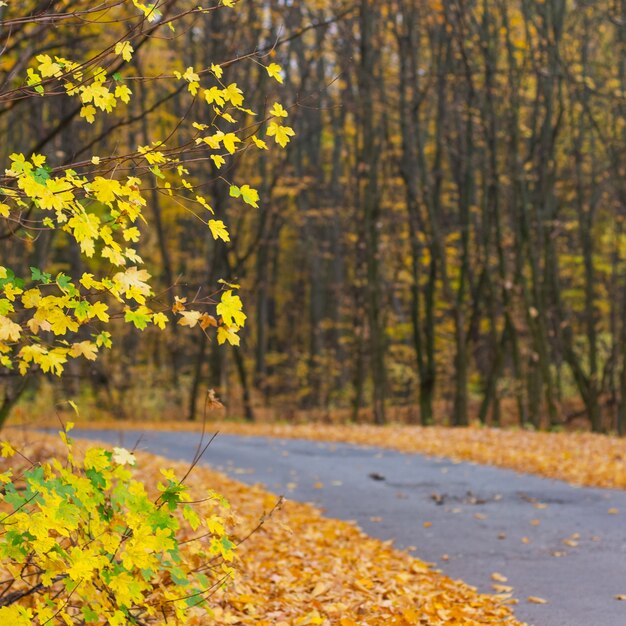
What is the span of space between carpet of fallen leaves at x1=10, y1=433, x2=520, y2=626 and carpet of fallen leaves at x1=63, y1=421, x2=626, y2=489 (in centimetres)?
411

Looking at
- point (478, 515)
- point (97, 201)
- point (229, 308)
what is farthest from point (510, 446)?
point (97, 201)

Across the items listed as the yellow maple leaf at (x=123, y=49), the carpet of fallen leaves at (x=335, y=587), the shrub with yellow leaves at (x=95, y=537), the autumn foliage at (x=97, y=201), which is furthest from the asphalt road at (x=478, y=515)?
the yellow maple leaf at (x=123, y=49)

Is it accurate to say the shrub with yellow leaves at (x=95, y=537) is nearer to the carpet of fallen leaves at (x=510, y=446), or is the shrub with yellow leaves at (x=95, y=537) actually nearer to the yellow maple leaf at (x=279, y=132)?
the yellow maple leaf at (x=279, y=132)

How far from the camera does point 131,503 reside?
3.54m

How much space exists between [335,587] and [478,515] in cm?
347

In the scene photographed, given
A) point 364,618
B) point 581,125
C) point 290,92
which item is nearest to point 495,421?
point 581,125

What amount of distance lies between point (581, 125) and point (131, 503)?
21.1 metres

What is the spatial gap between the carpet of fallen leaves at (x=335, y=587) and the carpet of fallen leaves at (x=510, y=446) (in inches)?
162

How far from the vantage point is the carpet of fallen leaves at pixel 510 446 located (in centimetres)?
1147

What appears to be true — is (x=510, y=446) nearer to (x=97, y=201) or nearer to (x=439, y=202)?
(x=97, y=201)

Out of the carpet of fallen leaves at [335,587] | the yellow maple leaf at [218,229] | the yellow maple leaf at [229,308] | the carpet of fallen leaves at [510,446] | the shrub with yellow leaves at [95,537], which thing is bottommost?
the carpet of fallen leaves at [335,587]

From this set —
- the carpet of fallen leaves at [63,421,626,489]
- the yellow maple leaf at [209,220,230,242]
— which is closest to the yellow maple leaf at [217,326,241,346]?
the yellow maple leaf at [209,220,230,242]

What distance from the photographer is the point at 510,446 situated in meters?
14.1

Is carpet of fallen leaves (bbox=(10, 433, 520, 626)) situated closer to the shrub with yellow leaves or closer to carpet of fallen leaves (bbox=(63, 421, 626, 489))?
the shrub with yellow leaves
